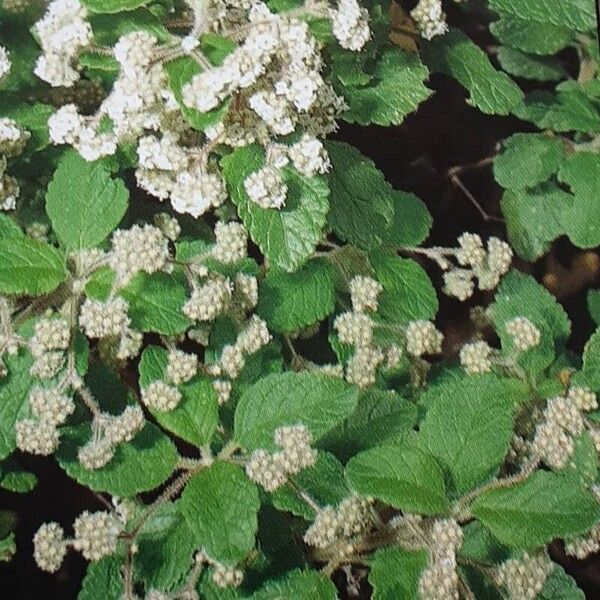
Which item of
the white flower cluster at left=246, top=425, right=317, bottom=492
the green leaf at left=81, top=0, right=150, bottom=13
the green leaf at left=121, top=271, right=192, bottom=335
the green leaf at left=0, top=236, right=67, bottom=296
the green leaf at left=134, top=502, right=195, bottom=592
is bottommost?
the green leaf at left=134, top=502, right=195, bottom=592

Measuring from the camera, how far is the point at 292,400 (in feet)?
2.59

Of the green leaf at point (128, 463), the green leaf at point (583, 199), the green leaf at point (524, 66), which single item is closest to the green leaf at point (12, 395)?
the green leaf at point (128, 463)

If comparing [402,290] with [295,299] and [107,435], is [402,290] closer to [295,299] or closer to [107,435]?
[295,299]

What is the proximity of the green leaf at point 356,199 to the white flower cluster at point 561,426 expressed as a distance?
0.25m

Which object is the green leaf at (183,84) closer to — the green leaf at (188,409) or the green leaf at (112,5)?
the green leaf at (112,5)

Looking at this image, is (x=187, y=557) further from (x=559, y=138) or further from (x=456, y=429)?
(x=559, y=138)

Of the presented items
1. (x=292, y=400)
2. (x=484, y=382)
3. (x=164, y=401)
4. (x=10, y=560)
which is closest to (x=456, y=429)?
(x=484, y=382)

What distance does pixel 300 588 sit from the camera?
2.57 ft

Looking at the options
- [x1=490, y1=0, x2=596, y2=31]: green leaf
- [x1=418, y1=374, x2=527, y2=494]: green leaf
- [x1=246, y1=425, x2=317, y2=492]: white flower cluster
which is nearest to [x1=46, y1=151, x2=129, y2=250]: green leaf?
[x1=246, y1=425, x2=317, y2=492]: white flower cluster

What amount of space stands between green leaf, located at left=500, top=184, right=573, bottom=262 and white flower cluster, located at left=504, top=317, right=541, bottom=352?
0.23 metres

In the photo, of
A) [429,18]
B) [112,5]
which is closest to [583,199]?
[429,18]

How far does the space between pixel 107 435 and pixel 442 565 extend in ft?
1.03

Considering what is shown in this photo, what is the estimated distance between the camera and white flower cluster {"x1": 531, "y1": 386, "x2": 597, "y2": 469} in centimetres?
80

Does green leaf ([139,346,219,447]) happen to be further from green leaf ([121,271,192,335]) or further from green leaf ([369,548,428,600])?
green leaf ([369,548,428,600])
